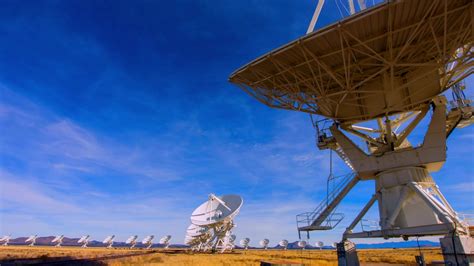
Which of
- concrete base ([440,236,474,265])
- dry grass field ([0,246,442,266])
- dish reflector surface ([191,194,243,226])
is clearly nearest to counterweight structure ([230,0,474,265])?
concrete base ([440,236,474,265])

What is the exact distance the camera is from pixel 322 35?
1216 centimetres

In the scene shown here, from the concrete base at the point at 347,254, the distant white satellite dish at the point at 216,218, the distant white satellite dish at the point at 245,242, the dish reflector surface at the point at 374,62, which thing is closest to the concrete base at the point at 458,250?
the concrete base at the point at 347,254

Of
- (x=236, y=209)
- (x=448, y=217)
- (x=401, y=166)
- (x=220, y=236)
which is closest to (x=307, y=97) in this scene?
(x=401, y=166)

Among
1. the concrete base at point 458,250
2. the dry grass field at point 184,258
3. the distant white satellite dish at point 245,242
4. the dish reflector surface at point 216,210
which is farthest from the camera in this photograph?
the distant white satellite dish at point 245,242

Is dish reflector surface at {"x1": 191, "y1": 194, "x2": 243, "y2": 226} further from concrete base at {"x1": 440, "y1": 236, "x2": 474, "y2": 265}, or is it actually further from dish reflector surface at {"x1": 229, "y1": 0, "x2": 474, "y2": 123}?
concrete base at {"x1": 440, "y1": 236, "x2": 474, "y2": 265}

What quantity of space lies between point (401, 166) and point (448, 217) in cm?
306

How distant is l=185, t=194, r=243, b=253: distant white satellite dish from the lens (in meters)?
37.0

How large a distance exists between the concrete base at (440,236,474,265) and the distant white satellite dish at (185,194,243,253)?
2594 cm

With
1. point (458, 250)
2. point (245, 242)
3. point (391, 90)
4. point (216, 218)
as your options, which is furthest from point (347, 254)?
point (245, 242)

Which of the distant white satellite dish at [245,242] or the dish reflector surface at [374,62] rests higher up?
the dish reflector surface at [374,62]

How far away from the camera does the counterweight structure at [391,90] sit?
1156 cm

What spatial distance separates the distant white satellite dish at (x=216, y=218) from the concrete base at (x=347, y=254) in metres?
22.0

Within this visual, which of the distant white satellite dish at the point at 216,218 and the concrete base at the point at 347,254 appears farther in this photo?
the distant white satellite dish at the point at 216,218

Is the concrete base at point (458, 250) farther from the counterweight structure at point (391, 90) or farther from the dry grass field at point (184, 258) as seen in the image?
the dry grass field at point (184, 258)
